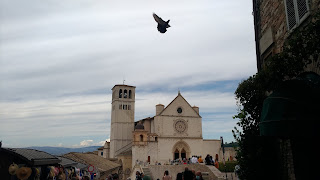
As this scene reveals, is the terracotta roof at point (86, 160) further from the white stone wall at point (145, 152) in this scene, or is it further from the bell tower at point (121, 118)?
the bell tower at point (121, 118)

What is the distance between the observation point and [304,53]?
14.3 feet

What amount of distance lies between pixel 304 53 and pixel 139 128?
38.8 m

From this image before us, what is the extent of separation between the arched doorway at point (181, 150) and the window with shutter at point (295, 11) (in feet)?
119

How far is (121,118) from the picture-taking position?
50.0 meters

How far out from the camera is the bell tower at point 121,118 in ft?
158

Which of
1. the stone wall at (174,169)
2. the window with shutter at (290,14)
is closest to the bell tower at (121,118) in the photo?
the stone wall at (174,169)

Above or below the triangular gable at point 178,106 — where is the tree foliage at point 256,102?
below

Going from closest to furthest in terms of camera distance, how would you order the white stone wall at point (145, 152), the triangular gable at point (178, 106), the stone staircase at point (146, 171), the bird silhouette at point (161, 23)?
the bird silhouette at point (161, 23), the stone staircase at point (146, 171), the white stone wall at point (145, 152), the triangular gable at point (178, 106)

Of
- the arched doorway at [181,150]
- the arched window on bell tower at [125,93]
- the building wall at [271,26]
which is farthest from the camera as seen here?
the arched window on bell tower at [125,93]

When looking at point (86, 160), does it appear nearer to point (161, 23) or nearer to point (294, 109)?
point (161, 23)

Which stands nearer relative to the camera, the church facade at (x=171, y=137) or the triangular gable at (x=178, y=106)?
the church facade at (x=171, y=137)

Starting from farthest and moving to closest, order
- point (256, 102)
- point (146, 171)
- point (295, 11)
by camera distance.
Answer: point (146, 171)
point (256, 102)
point (295, 11)

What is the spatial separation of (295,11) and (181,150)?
37300 millimetres

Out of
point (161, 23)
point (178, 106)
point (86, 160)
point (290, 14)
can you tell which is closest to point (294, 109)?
point (290, 14)
